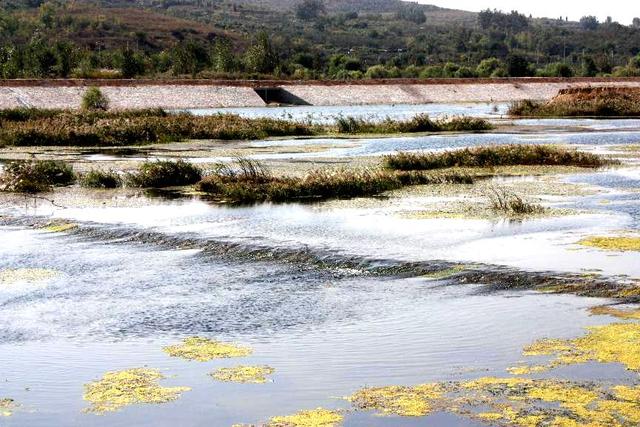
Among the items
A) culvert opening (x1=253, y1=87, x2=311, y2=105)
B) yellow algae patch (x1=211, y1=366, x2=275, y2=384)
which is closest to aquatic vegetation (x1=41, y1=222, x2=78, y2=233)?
yellow algae patch (x1=211, y1=366, x2=275, y2=384)

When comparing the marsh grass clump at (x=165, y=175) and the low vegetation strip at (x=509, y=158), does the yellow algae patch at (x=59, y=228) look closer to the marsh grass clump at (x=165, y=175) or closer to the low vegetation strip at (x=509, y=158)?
the marsh grass clump at (x=165, y=175)

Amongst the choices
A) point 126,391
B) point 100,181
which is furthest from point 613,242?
point 100,181

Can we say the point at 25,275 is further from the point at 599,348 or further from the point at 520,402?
the point at 520,402

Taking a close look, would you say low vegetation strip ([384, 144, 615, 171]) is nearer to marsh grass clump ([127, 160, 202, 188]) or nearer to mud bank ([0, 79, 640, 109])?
marsh grass clump ([127, 160, 202, 188])

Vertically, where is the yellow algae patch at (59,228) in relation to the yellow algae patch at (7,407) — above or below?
below

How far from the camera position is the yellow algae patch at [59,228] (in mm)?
23987

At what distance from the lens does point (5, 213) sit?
1065 inches

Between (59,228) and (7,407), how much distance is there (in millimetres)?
13086

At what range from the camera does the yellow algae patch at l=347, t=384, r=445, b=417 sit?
36.2 ft

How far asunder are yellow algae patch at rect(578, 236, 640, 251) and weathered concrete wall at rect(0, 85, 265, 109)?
→ 64.7m

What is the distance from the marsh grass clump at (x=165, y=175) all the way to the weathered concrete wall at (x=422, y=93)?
70.5 metres

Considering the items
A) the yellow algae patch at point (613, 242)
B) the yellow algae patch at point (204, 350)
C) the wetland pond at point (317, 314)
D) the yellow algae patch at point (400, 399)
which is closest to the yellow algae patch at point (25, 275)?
the wetland pond at point (317, 314)

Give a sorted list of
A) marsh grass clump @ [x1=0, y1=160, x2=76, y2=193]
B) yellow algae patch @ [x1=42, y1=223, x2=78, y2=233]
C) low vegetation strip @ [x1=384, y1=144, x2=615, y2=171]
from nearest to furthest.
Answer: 1. yellow algae patch @ [x1=42, y1=223, x2=78, y2=233]
2. marsh grass clump @ [x1=0, y1=160, x2=76, y2=193]
3. low vegetation strip @ [x1=384, y1=144, x2=615, y2=171]

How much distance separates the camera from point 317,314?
1549cm
